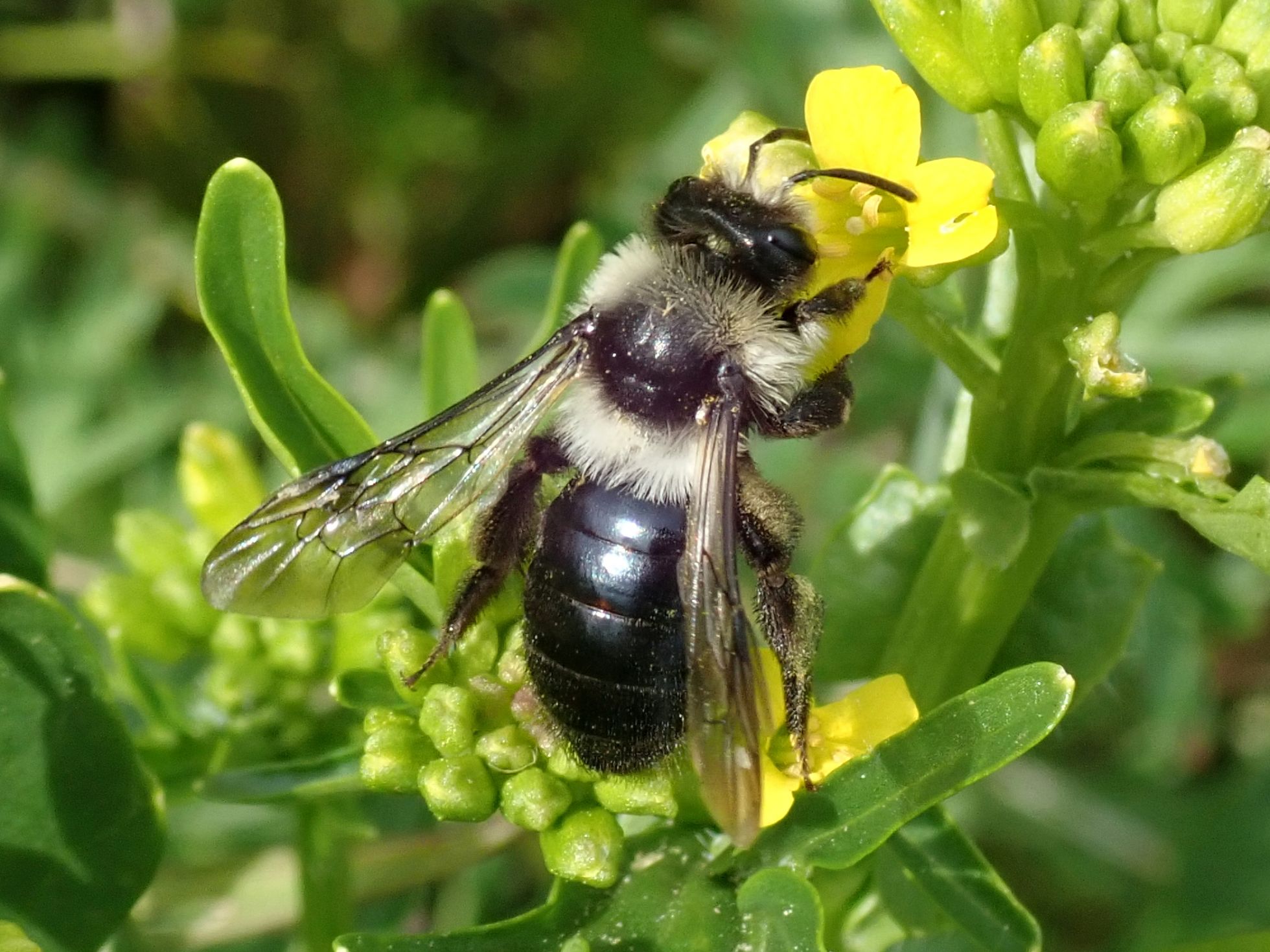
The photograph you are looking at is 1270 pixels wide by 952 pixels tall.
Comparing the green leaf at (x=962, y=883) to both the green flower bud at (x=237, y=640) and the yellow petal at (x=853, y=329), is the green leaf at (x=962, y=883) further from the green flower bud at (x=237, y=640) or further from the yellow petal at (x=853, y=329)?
the green flower bud at (x=237, y=640)

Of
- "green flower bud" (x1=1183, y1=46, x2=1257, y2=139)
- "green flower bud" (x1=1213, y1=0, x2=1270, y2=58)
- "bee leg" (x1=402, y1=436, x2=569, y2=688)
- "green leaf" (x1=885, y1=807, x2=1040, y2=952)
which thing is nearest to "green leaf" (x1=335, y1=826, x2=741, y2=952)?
"green leaf" (x1=885, y1=807, x2=1040, y2=952)

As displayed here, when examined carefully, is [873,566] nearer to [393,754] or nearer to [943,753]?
[943,753]

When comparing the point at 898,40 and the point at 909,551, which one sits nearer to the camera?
the point at 898,40

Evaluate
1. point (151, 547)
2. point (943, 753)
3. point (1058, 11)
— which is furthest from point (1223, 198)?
point (151, 547)

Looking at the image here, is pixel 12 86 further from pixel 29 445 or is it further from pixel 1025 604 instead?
pixel 1025 604

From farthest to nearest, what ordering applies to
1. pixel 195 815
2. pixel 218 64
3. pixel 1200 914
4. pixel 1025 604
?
1. pixel 218 64
2. pixel 1200 914
3. pixel 195 815
4. pixel 1025 604

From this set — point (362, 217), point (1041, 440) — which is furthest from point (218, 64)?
point (1041, 440)
